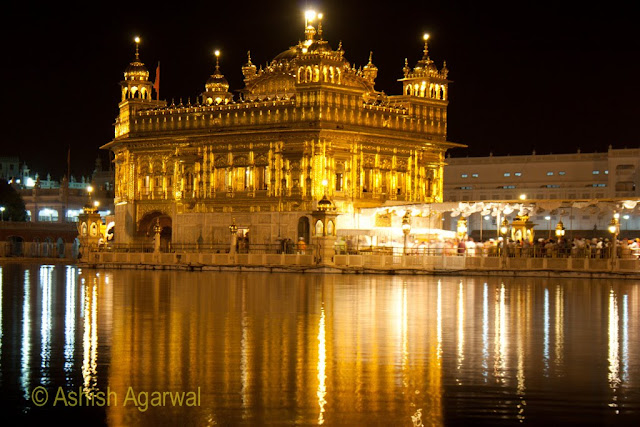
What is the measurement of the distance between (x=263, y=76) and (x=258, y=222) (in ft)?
31.1

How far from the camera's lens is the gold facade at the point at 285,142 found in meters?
51.2

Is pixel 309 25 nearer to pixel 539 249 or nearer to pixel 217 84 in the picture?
pixel 217 84

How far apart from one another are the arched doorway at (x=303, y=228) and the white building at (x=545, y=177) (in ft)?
80.2

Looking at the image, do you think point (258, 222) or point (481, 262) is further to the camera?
point (258, 222)

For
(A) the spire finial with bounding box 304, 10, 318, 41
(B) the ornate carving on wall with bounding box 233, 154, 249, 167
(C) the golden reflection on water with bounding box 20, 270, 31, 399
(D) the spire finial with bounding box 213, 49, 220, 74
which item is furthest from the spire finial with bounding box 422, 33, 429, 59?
(C) the golden reflection on water with bounding box 20, 270, 31, 399

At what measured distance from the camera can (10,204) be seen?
90.7 meters

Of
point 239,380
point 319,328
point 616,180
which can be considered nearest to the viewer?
point 239,380

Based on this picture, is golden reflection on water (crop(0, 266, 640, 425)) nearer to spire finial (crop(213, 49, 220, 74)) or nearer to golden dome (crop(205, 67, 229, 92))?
golden dome (crop(205, 67, 229, 92))

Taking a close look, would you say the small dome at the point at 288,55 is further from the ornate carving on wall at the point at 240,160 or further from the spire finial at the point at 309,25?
the ornate carving on wall at the point at 240,160

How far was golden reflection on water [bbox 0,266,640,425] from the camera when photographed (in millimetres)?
10969

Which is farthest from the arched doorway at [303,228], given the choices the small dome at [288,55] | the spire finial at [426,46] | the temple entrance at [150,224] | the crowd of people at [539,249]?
the spire finial at [426,46]

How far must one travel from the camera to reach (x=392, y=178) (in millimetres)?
54188

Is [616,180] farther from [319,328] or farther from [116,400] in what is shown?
[116,400]

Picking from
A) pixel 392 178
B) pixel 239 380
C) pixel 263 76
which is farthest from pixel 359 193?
pixel 239 380
